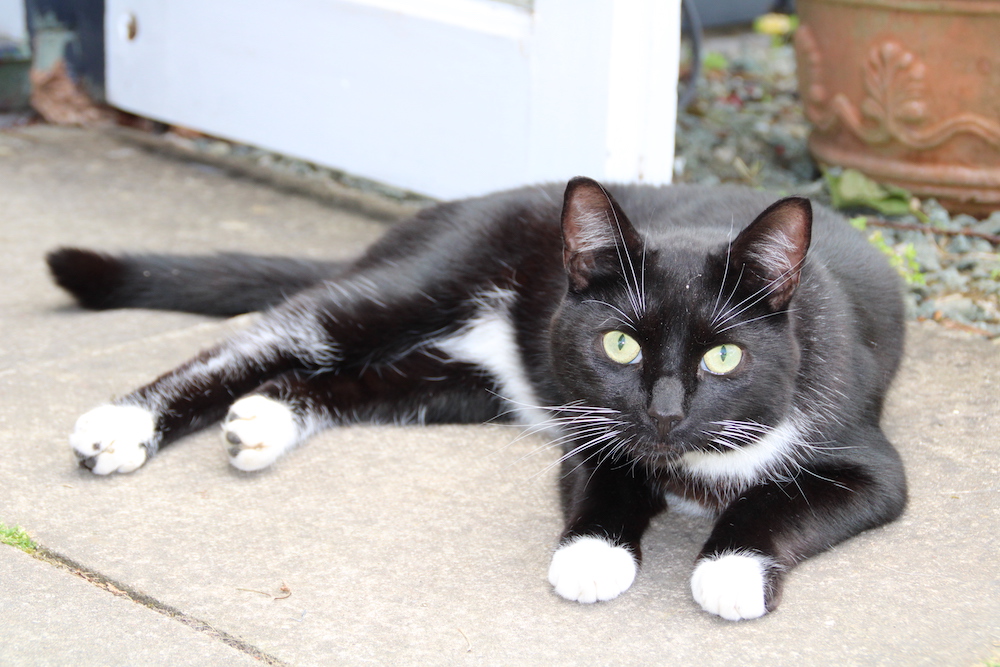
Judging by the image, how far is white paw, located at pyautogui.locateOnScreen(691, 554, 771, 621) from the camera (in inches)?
70.1

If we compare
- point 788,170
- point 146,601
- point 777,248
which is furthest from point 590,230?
point 788,170

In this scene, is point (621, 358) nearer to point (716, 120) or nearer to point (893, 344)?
point (893, 344)

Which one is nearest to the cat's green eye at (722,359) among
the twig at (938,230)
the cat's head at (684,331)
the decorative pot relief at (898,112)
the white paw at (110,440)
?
the cat's head at (684,331)

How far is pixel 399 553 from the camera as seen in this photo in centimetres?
198

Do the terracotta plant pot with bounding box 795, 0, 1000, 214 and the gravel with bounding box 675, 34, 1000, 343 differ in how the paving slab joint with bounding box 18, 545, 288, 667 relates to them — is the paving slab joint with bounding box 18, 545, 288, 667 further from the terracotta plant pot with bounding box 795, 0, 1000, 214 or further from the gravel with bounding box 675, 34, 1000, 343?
the terracotta plant pot with bounding box 795, 0, 1000, 214

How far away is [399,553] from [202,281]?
133 cm

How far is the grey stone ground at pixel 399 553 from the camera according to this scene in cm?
170

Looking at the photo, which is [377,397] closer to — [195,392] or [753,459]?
[195,392]

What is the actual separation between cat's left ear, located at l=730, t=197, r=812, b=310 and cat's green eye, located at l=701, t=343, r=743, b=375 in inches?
4.6

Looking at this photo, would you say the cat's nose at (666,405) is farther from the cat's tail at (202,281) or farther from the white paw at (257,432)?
the cat's tail at (202,281)

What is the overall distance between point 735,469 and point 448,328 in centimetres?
93

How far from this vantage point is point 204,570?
6.22 feet

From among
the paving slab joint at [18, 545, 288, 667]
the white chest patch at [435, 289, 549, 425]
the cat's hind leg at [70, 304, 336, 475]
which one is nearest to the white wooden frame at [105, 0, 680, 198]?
the white chest patch at [435, 289, 549, 425]

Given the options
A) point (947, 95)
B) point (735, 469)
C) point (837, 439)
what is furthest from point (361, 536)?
point (947, 95)
